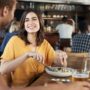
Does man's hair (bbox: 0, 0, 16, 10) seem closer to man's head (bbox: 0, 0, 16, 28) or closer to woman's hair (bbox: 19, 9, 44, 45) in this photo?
man's head (bbox: 0, 0, 16, 28)

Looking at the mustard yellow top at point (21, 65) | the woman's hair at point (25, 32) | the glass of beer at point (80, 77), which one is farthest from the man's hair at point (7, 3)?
the woman's hair at point (25, 32)

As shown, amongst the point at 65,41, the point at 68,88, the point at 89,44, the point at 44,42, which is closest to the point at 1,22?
the point at 68,88

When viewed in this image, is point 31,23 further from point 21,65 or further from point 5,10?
point 5,10

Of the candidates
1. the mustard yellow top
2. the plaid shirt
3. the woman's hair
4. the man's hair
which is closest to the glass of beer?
the mustard yellow top

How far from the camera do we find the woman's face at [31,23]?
2767 mm

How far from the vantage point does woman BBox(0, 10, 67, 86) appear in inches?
101

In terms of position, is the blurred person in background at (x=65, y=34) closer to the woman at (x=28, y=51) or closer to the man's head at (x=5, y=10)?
the woman at (x=28, y=51)

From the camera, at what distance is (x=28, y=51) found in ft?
8.59

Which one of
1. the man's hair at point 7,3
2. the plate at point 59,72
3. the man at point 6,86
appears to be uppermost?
the man's hair at point 7,3

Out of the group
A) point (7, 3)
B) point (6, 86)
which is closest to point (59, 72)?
point (7, 3)

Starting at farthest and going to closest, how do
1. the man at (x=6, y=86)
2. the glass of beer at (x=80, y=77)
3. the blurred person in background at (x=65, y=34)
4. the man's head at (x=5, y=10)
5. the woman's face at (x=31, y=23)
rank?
the blurred person in background at (x=65, y=34), the woman's face at (x=31, y=23), the glass of beer at (x=80, y=77), the man's head at (x=5, y=10), the man at (x=6, y=86)

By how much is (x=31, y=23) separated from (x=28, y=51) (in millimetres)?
294

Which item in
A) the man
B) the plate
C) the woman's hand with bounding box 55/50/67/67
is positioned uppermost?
the man

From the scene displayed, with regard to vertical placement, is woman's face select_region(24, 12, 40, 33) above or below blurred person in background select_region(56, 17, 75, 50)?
above
